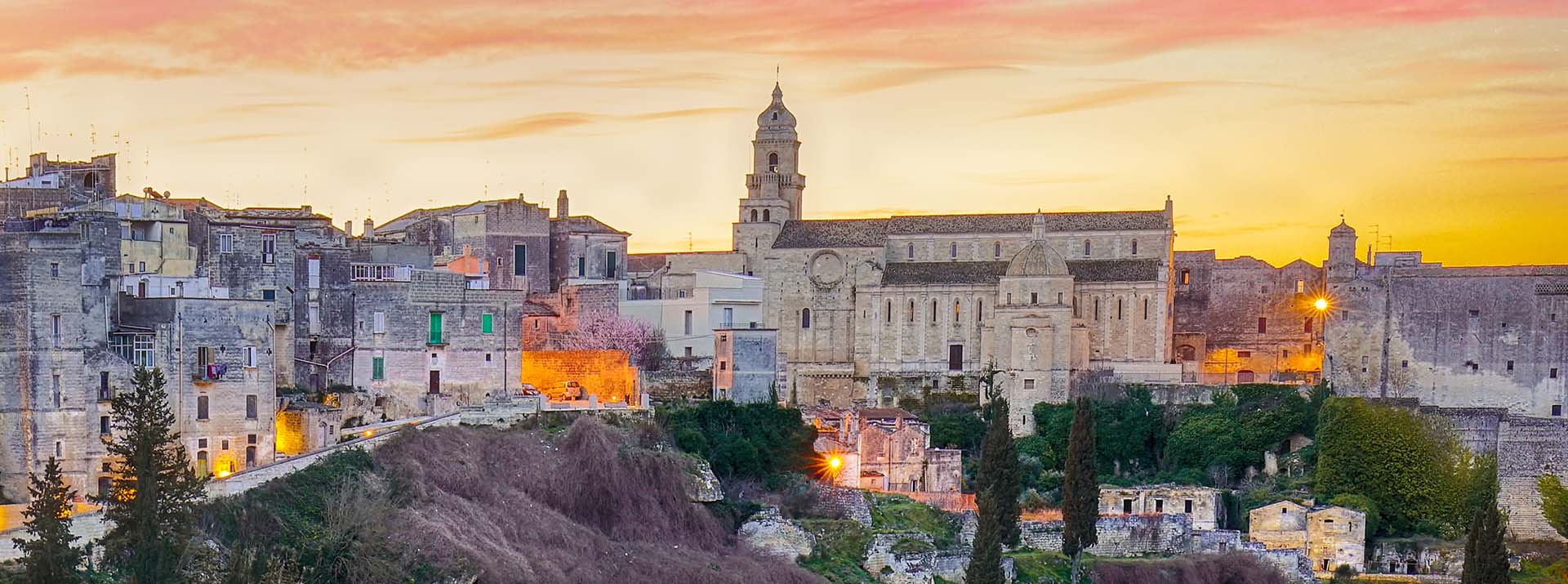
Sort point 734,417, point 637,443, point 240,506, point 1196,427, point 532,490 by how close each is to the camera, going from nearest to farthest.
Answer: point 240,506, point 532,490, point 637,443, point 734,417, point 1196,427

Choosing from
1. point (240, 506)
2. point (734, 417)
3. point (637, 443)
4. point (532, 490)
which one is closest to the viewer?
point (240, 506)

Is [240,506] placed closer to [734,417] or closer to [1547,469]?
[734,417]

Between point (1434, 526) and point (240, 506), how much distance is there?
32942 millimetres

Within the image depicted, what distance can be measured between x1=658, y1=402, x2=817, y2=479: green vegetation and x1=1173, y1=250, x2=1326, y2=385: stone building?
1480 cm

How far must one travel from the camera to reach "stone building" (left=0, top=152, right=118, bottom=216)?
55.8 metres

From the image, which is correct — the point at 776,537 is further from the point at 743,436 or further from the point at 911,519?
the point at 743,436

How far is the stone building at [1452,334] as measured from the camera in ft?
215

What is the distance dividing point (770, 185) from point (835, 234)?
684 cm

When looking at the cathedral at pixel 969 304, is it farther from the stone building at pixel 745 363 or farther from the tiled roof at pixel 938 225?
the stone building at pixel 745 363

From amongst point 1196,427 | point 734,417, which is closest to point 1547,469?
point 1196,427

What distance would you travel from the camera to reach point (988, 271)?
235 feet

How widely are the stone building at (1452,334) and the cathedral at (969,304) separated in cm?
551

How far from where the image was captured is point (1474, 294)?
65.9 meters

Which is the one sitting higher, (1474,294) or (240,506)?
(1474,294)
